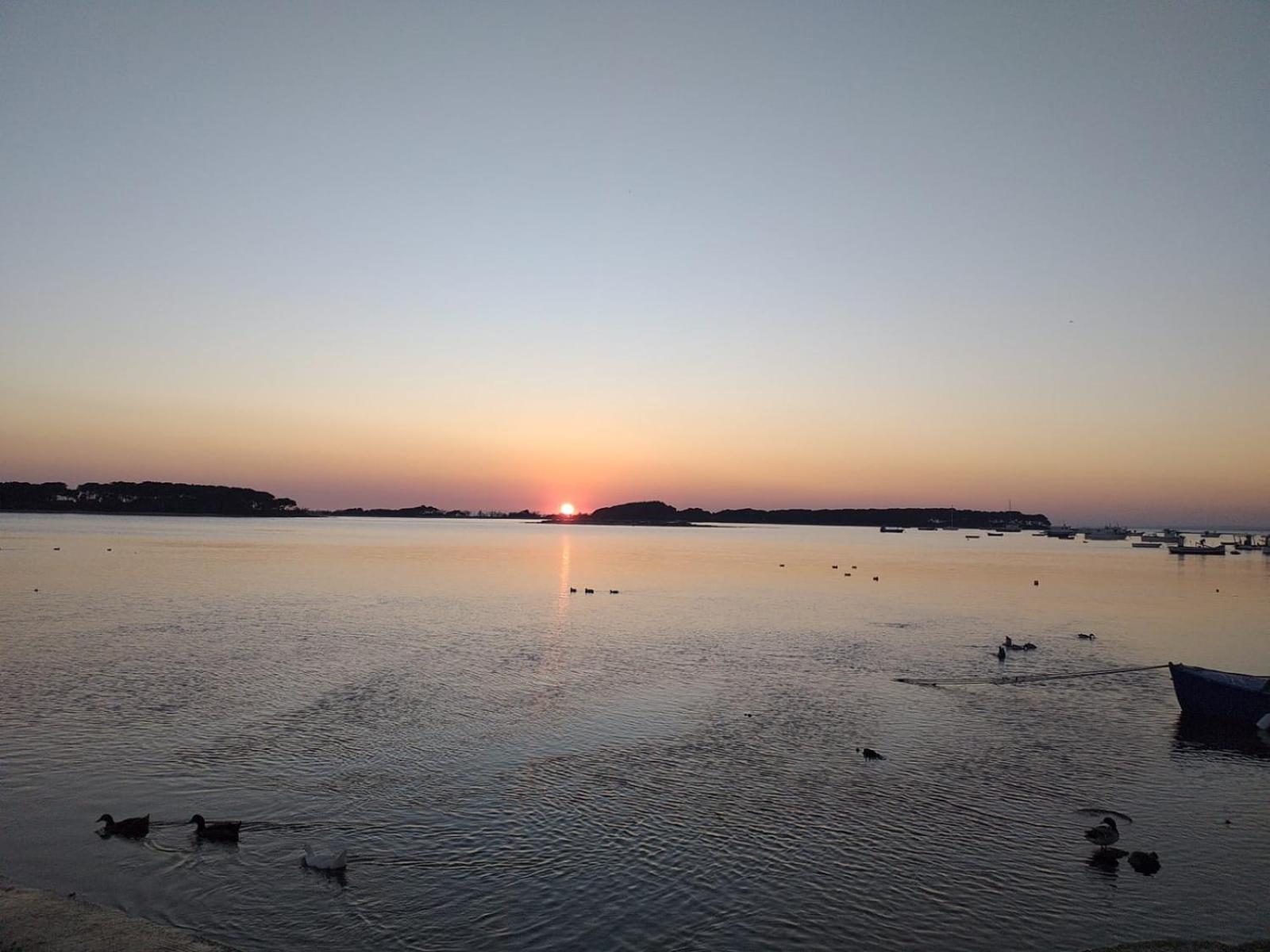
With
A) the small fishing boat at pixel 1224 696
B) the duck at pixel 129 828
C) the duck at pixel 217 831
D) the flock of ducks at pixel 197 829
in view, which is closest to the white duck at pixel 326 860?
the flock of ducks at pixel 197 829

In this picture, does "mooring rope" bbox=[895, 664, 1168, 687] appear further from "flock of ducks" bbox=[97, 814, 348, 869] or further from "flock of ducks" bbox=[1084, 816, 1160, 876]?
"flock of ducks" bbox=[97, 814, 348, 869]

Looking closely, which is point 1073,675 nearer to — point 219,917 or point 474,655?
point 474,655

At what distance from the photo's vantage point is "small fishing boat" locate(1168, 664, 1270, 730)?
2408cm

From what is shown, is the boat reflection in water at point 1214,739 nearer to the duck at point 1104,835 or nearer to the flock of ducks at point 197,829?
the duck at point 1104,835

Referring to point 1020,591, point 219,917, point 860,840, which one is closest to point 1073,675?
point 860,840

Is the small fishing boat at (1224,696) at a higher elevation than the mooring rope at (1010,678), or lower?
higher

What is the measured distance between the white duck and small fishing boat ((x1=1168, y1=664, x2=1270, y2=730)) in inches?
924

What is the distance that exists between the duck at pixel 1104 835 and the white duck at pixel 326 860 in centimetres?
1227

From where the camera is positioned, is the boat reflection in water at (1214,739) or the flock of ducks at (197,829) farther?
the boat reflection in water at (1214,739)

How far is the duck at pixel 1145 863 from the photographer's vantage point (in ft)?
45.1

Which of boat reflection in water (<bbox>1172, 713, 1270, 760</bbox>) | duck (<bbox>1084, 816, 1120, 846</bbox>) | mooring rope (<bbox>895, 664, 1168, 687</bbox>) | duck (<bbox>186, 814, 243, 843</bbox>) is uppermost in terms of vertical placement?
duck (<bbox>186, 814, 243, 843</bbox>)

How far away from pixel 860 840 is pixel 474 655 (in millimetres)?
20384

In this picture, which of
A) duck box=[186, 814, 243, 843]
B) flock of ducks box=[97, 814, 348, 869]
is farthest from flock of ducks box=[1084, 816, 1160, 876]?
duck box=[186, 814, 243, 843]

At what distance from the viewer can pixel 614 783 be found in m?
17.4
